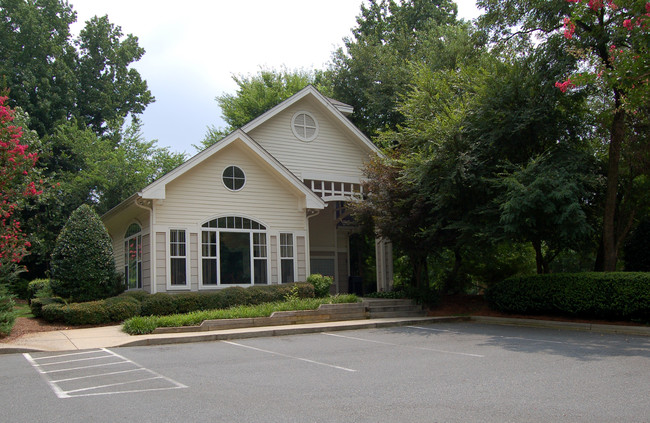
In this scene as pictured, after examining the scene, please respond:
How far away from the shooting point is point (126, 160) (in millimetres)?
32062

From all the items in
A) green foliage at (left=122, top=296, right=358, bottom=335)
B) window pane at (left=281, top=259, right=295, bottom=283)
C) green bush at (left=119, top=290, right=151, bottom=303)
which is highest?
window pane at (left=281, top=259, right=295, bottom=283)

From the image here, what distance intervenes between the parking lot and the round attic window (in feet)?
35.0

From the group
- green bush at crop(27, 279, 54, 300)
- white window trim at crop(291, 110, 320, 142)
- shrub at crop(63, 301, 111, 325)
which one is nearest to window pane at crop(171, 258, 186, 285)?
shrub at crop(63, 301, 111, 325)

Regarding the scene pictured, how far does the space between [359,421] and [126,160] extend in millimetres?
29848

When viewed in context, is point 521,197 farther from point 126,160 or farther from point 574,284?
point 126,160

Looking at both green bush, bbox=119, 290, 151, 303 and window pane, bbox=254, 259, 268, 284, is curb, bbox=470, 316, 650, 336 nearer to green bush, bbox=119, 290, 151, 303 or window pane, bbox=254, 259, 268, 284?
window pane, bbox=254, 259, 268, 284

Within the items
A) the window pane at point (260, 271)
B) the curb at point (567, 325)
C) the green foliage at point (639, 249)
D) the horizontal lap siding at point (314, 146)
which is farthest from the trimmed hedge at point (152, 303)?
the green foliage at point (639, 249)

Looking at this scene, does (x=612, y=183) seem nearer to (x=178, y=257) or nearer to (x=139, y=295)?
(x=178, y=257)

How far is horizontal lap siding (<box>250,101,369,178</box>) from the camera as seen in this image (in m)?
20.3

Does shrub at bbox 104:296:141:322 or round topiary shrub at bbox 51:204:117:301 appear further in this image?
round topiary shrub at bbox 51:204:117:301

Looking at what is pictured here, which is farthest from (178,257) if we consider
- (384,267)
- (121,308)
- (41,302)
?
(384,267)

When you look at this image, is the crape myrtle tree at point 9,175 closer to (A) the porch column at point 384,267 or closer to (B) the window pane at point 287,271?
(B) the window pane at point 287,271

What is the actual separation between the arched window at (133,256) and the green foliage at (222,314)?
4.14 m

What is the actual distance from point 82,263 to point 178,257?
2.74 m
